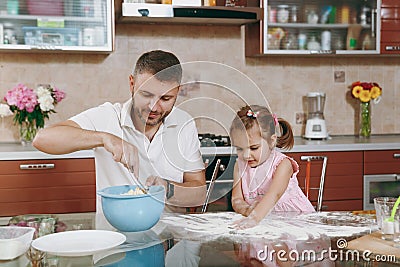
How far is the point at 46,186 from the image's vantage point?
132 inches

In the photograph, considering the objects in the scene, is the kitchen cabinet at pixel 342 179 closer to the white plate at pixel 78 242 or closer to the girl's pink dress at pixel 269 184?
the girl's pink dress at pixel 269 184

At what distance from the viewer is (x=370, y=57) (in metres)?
4.33

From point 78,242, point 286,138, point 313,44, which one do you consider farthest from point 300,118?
point 78,242

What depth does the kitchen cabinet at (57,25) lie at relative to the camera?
3.49m

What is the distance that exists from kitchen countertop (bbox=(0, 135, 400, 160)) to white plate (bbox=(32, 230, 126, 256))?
5.44 feet

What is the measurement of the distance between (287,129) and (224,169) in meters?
0.53

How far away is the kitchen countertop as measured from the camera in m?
3.30

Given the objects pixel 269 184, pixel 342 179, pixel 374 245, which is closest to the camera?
pixel 374 245

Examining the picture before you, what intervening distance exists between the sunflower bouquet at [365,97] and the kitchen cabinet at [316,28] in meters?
0.29

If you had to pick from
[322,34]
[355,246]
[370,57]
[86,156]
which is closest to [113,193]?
[355,246]

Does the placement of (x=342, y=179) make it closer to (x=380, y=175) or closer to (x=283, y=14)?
(x=380, y=175)

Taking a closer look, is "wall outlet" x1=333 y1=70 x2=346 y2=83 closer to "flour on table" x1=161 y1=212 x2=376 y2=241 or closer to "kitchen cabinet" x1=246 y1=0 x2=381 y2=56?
"kitchen cabinet" x1=246 y1=0 x2=381 y2=56

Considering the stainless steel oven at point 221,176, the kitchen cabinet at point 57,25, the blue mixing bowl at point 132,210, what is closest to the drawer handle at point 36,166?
the kitchen cabinet at point 57,25

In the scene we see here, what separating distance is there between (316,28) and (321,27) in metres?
0.03
